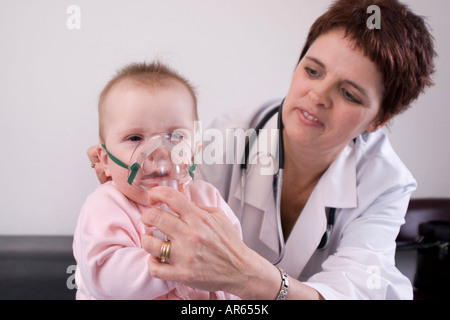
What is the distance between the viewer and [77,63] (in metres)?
0.95

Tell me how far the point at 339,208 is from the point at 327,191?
7cm

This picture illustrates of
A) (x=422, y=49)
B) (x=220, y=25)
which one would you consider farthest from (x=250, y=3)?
(x=422, y=49)

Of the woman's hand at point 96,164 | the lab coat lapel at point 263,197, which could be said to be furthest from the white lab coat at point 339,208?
the woman's hand at point 96,164

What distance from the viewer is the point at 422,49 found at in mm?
990

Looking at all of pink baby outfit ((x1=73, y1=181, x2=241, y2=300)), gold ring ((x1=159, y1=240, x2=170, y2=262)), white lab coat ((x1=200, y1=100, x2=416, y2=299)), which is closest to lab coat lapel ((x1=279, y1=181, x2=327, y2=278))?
white lab coat ((x1=200, y1=100, x2=416, y2=299))

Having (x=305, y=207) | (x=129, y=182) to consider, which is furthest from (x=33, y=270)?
(x=305, y=207)

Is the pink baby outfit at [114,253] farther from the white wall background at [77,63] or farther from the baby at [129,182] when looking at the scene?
the white wall background at [77,63]

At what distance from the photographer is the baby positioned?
72 cm

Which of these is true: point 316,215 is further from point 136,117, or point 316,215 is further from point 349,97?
point 136,117

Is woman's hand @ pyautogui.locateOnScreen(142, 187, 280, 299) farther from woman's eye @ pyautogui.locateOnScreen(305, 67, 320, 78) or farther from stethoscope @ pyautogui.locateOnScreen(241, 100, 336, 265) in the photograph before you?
woman's eye @ pyautogui.locateOnScreen(305, 67, 320, 78)

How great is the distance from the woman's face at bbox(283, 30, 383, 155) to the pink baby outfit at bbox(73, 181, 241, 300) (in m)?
0.53

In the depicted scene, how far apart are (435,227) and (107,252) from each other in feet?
4.22

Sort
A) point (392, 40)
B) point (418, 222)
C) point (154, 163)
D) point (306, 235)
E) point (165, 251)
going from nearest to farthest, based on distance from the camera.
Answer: point (165, 251) → point (154, 163) → point (392, 40) → point (306, 235) → point (418, 222)

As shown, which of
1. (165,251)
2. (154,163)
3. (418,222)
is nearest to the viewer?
(165,251)
